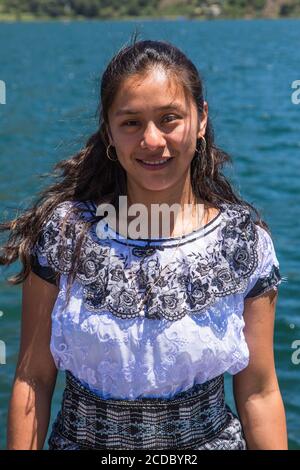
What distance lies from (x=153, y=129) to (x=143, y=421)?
730 mm

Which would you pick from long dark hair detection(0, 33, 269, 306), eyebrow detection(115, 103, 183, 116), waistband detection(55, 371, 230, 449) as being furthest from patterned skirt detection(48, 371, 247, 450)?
eyebrow detection(115, 103, 183, 116)

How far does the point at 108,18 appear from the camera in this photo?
114 m

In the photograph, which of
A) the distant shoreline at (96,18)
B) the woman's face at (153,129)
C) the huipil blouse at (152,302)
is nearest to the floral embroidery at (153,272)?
the huipil blouse at (152,302)

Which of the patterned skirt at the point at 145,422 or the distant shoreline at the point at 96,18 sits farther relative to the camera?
the distant shoreline at the point at 96,18

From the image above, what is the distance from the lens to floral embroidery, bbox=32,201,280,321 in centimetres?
239

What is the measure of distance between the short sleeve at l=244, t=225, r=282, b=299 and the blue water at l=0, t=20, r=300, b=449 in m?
0.27

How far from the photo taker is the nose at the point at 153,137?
2342 millimetres

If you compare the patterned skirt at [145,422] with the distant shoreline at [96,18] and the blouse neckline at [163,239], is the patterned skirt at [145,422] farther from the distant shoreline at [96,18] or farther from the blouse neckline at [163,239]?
the distant shoreline at [96,18]

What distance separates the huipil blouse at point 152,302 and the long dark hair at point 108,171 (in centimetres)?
5

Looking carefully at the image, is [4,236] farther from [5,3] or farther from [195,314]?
[5,3]

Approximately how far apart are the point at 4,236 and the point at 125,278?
0.72 m

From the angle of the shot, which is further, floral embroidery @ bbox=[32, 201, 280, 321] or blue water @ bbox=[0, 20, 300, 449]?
blue water @ bbox=[0, 20, 300, 449]

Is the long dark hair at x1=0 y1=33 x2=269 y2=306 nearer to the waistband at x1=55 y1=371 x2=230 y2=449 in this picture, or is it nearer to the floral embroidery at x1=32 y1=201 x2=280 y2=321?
the floral embroidery at x1=32 y1=201 x2=280 y2=321

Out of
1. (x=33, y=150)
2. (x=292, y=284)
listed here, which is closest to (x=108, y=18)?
(x=33, y=150)
